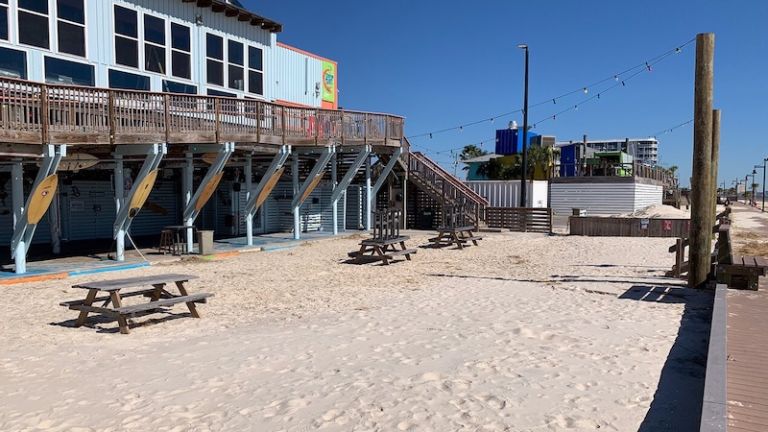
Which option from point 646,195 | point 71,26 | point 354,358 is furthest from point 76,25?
point 646,195

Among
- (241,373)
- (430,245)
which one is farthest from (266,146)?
(241,373)

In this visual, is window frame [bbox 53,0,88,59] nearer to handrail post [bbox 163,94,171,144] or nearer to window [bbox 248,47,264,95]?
handrail post [bbox 163,94,171,144]

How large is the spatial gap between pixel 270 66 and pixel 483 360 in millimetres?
16928

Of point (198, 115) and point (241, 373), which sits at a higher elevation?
point (198, 115)

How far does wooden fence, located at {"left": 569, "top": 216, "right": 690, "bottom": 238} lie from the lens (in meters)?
21.7

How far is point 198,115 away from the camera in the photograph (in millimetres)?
14633

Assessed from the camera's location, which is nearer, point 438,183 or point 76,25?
point 76,25

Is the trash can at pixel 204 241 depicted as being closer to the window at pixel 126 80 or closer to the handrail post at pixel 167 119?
the handrail post at pixel 167 119

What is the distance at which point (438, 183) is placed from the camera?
25641mm

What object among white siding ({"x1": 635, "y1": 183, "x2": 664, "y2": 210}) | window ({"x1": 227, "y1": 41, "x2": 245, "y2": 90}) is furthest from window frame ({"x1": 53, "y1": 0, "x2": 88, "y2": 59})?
white siding ({"x1": 635, "y1": 183, "x2": 664, "y2": 210})

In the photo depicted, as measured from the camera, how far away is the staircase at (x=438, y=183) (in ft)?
83.3

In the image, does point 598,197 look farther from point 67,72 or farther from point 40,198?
point 40,198

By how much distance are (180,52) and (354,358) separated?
14.0 metres

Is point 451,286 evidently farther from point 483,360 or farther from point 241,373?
point 241,373
